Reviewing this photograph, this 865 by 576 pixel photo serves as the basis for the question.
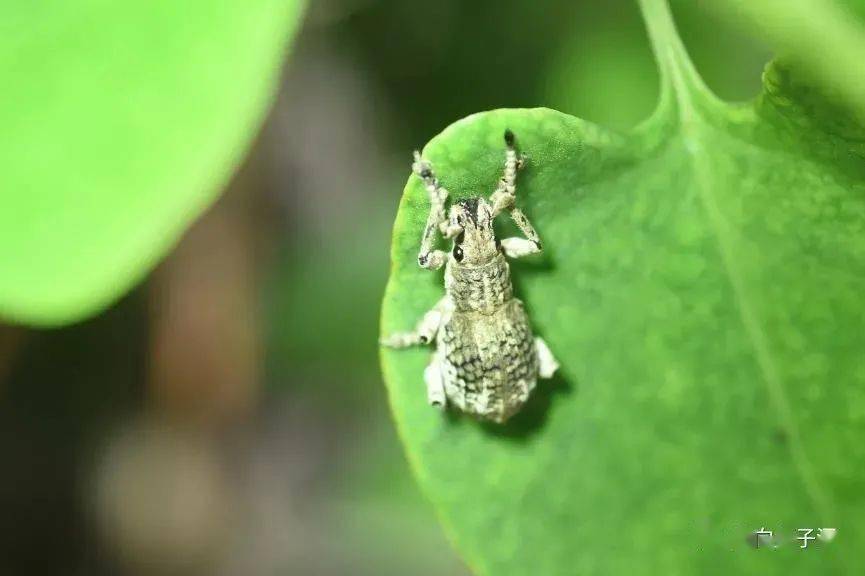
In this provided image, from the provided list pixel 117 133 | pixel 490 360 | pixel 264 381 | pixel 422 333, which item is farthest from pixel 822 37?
pixel 264 381

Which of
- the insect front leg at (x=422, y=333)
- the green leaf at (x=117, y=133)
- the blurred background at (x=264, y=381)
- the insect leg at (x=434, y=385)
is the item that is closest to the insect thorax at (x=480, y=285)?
the insect front leg at (x=422, y=333)

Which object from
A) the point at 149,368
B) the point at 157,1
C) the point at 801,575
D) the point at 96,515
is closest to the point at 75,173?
the point at 157,1

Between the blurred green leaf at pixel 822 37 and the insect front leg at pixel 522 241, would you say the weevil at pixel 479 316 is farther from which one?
the blurred green leaf at pixel 822 37

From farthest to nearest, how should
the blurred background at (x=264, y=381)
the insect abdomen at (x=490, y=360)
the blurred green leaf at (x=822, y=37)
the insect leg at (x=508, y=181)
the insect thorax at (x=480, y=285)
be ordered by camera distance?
1. the blurred background at (x=264, y=381)
2. the insect thorax at (x=480, y=285)
3. the insect abdomen at (x=490, y=360)
4. the insect leg at (x=508, y=181)
5. the blurred green leaf at (x=822, y=37)

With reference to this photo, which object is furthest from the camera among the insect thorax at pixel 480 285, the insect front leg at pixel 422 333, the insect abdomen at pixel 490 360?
the insect thorax at pixel 480 285

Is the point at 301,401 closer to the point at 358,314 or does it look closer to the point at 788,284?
the point at 358,314

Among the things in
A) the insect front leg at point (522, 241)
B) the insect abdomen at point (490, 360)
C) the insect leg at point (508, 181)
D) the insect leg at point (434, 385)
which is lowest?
the insect abdomen at point (490, 360)
